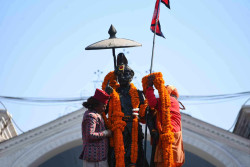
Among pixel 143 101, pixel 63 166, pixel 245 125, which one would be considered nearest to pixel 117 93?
pixel 143 101

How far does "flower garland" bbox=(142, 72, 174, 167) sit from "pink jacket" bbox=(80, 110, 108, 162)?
0.80 m

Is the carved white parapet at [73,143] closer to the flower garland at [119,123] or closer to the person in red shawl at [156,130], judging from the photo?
the person in red shawl at [156,130]

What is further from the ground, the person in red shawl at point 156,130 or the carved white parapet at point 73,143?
the person in red shawl at point 156,130

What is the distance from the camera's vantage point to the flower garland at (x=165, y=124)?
28.1 ft

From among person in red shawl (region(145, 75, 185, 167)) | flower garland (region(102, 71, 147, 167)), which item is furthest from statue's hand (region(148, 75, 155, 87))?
flower garland (region(102, 71, 147, 167))

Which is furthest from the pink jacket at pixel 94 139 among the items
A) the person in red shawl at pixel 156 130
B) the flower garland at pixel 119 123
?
the person in red shawl at pixel 156 130

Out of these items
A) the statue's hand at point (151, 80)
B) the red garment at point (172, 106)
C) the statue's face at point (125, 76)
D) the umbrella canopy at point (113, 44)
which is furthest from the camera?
the umbrella canopy at point (113, 44)

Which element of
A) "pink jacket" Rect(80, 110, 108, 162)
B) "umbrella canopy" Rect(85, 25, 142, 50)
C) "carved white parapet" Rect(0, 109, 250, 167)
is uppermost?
"umbrella canopy" Rect(85, 25, 142, 50)

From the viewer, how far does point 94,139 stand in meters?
8.64

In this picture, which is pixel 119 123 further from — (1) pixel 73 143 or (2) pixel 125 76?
(1) pixel 73 143

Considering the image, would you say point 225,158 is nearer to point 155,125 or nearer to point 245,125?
point 245,125

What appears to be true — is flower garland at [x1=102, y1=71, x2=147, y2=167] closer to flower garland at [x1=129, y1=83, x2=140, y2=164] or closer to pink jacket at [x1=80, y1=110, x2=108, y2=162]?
flower garland at [x1=129, y1=83, x2=140, y2=164]

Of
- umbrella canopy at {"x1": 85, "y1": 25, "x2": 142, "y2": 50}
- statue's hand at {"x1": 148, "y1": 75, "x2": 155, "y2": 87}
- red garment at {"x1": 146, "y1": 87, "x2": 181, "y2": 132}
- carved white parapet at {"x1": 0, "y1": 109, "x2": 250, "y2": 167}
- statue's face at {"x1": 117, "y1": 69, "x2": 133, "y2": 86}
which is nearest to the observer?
red garment at {"x1": 146, "y1": 87, "x2": 181, "y2": 132}

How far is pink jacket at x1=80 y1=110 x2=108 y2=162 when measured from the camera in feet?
28.3
